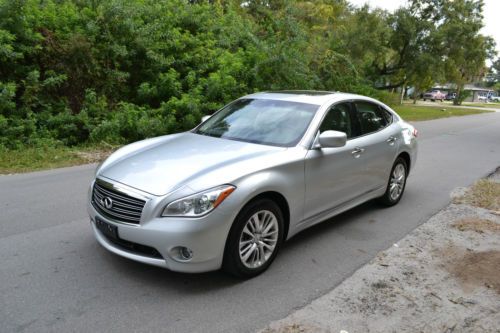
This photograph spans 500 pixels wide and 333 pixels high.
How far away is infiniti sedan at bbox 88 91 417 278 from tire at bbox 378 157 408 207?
0.46 metres

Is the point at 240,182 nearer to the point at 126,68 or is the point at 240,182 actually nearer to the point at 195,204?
the point at 195,204

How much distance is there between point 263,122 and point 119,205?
191cm

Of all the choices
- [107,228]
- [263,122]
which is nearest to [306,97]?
[263,122]

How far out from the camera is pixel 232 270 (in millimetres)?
3787

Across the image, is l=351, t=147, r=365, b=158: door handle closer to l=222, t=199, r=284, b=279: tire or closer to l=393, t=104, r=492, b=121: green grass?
l=222, t=199, r=284, b=279: tire

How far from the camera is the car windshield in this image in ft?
15.3

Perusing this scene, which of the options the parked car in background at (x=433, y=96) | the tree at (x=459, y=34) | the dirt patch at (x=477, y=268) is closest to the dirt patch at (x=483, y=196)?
the dirt patch at (x=477, y=268)

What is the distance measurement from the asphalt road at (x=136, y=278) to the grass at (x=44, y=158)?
1.99 meters

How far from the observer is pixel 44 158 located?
877cm

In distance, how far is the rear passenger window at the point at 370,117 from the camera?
5.53m

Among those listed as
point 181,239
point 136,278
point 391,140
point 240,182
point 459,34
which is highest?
point 459,34

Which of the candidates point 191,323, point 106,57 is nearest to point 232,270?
point 191,323

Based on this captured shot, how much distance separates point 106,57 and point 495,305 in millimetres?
11214

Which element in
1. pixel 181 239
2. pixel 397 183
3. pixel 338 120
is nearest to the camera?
pixel 181 239
